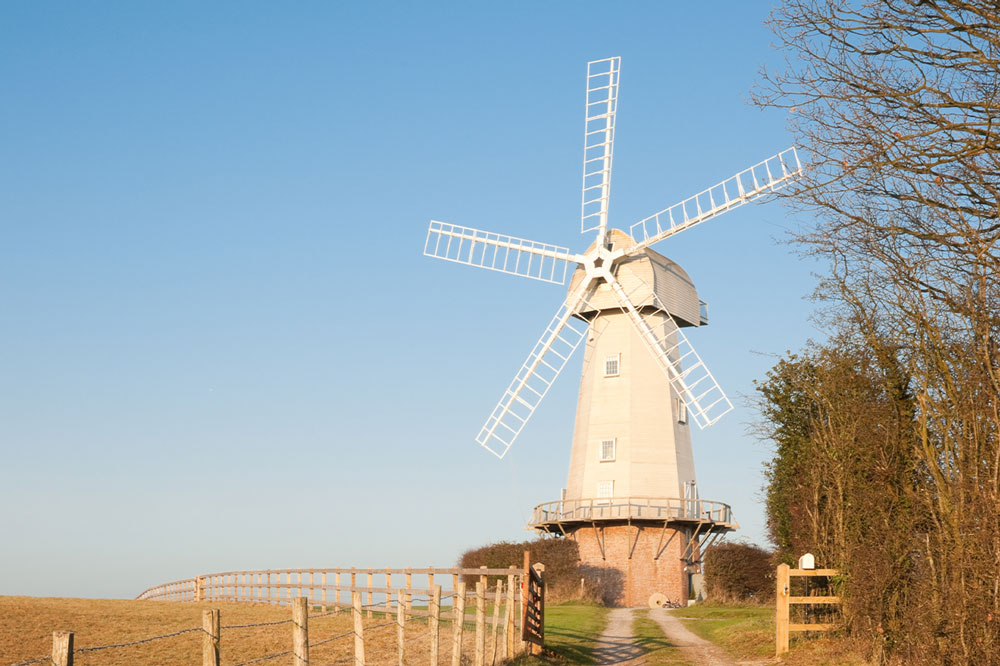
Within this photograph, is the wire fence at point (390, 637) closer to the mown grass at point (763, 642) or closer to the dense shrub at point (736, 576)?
the mown grass at point (763, 642)

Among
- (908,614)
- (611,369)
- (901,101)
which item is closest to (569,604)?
(611,369)

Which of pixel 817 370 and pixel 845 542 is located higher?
pixel 817 370

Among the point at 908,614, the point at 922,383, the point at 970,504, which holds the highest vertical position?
the point at 922,383

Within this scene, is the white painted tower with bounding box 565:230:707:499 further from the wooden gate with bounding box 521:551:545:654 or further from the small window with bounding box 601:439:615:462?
the wooden gate with bounding box 521:551:545:654

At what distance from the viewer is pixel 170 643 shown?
21.4m

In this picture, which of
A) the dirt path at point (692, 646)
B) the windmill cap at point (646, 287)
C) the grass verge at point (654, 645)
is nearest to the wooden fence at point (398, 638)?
the grass verge at point (654, 645)

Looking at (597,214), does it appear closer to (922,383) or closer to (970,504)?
(922,383)

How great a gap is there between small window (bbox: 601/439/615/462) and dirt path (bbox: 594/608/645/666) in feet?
28.8

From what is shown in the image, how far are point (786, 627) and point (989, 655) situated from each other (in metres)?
7.38

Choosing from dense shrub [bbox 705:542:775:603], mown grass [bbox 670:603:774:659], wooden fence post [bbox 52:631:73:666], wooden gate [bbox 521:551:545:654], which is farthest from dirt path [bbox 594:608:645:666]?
wooden fence post [bbox 52:631:73:666]

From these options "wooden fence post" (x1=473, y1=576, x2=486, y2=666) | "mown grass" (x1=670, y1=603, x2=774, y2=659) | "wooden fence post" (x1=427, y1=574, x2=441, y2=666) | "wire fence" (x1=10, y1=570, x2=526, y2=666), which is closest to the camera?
"wire fence" (x1=10, y1=570, x2=526, y2=666)

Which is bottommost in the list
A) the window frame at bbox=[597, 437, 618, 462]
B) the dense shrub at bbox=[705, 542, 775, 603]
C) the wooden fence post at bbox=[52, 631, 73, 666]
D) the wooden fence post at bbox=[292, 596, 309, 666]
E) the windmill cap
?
the dense shrub at bbox=[705, 542, 775, 603]

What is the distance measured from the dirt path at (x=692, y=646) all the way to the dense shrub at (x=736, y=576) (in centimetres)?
715

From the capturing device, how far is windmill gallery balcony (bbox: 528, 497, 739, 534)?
3684 centimetres
